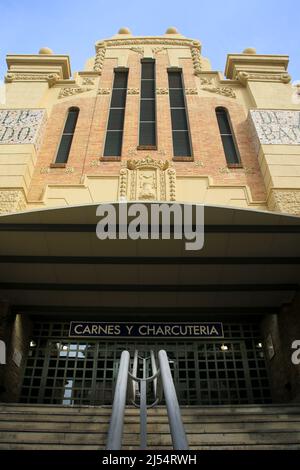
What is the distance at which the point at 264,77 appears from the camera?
13227 millimetres

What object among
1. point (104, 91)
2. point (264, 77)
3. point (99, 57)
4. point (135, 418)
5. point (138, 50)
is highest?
point (138, 50)

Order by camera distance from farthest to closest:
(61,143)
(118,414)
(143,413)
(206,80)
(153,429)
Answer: (206,80) → (61,143) → (153,429) → (143,413) → (118,414)

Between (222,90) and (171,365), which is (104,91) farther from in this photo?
(171,365)

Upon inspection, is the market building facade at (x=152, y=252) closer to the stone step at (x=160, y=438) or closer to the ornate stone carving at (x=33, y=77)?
the ornate stone carving at (x=33, y=77)

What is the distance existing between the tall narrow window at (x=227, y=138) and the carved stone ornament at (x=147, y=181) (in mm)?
2055

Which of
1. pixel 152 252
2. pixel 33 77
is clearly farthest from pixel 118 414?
pixel 33 77

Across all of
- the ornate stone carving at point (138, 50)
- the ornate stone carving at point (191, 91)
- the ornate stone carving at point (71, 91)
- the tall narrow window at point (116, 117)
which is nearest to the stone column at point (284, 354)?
the tall narrow window at point (116, 117)

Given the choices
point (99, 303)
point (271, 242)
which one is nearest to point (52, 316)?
point (99, 303)

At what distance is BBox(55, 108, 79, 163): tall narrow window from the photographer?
446 inches

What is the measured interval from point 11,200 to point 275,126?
26.2ft

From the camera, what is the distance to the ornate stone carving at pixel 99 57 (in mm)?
14497

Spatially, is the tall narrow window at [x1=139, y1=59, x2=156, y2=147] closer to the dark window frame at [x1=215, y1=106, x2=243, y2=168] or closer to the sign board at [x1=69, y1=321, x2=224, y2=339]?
the dark window frame at [x1=215, y1=106, x2=243, y2=168]

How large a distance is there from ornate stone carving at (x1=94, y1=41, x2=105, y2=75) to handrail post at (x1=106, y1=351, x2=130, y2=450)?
13.3m

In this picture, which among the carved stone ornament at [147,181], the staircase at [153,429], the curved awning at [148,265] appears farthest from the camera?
the carved stone ornament at [147,181]
